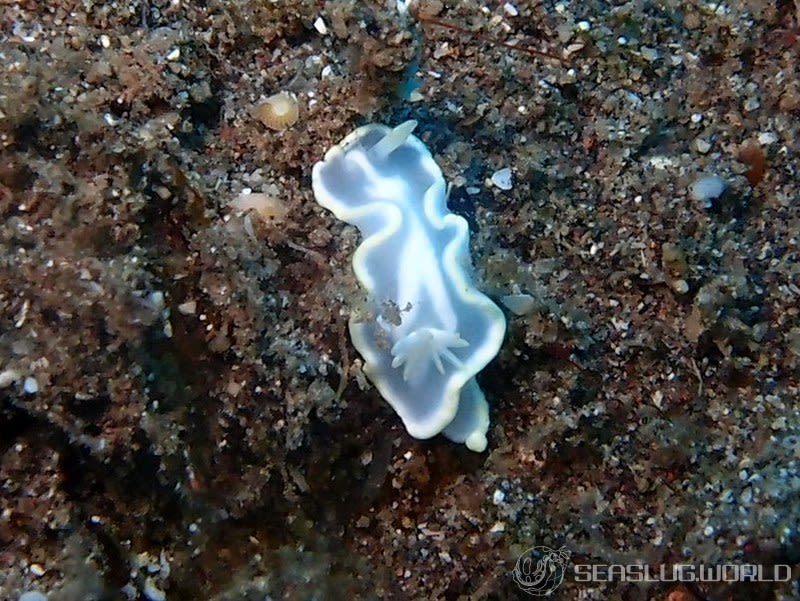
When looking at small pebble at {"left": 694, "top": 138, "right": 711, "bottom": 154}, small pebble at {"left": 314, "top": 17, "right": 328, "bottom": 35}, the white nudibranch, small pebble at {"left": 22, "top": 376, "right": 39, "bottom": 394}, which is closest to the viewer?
small pebble at {"left": 22, "top": 376, "right": 39, "bottom": 394}

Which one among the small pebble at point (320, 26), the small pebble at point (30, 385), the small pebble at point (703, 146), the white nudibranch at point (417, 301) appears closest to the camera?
the small pebble at point (30, 385)

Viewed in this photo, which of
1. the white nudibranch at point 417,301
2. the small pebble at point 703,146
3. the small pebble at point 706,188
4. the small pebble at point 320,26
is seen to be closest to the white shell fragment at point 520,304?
the white nudibranch at point 417,301

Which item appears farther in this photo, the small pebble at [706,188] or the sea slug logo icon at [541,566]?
the small pebble at [706,188]

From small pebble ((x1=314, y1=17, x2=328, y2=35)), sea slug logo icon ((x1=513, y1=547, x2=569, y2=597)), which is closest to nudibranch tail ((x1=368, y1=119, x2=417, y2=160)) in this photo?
small pebble ((x1=314, y1=17, x2=328, y2=35))

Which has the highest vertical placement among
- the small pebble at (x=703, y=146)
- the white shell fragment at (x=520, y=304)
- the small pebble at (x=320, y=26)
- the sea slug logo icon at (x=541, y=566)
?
A: the small pebble at (x=320, y=26)

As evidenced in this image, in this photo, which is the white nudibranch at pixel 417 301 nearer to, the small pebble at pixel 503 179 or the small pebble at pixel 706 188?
the small pebble at pixel 503 179

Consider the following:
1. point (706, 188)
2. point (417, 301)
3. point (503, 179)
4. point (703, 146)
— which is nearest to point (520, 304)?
point (417, 301)

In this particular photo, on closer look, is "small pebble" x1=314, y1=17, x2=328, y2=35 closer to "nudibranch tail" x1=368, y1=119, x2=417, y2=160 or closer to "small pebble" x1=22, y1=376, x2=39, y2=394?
"nudibranch tail" x1=368, y1=119, x2=417, y2=160

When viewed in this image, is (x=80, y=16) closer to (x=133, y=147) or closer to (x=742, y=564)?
(x=133, y=147)
